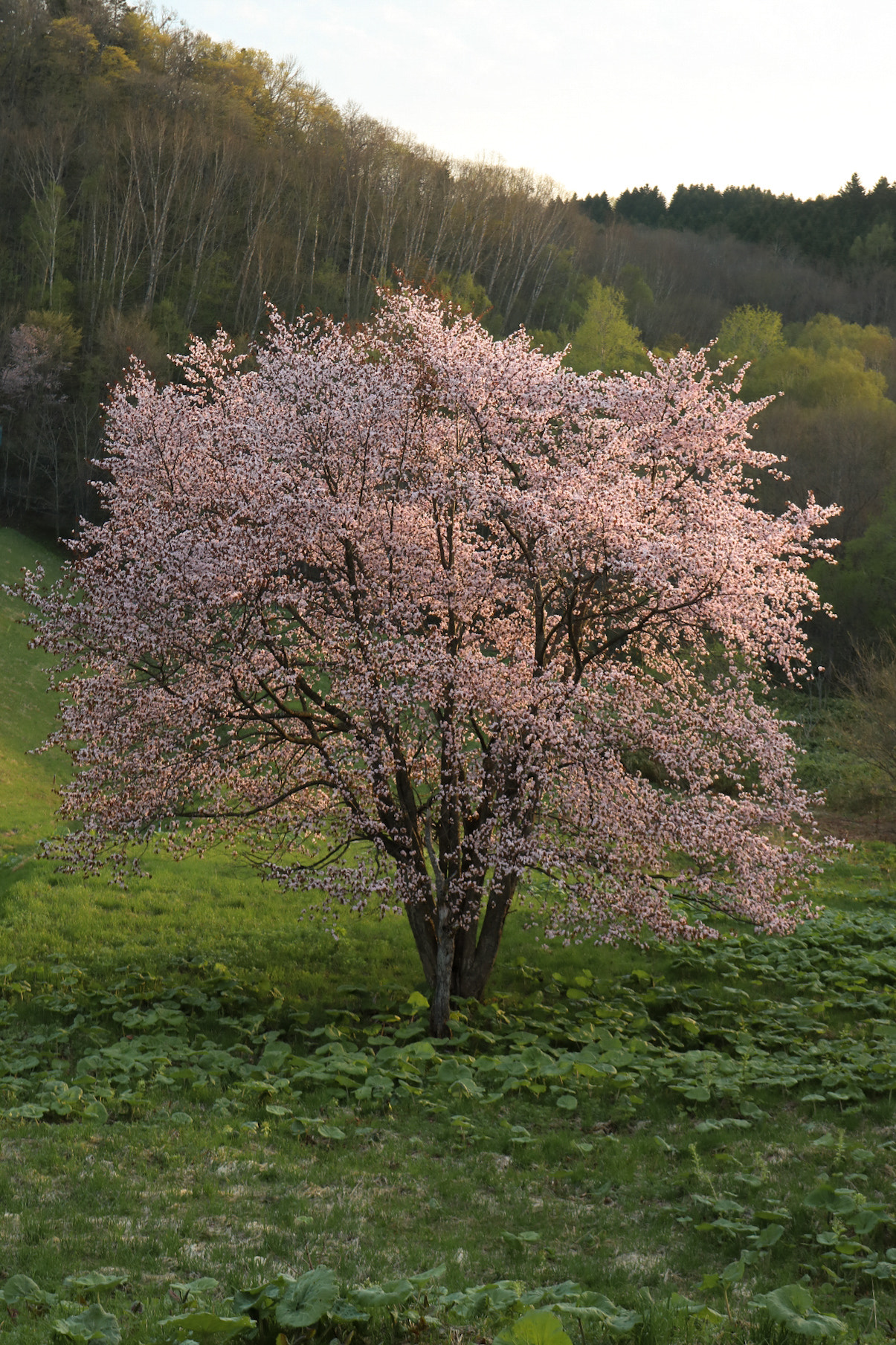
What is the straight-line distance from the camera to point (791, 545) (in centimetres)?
1284

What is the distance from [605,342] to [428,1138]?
55297 mm

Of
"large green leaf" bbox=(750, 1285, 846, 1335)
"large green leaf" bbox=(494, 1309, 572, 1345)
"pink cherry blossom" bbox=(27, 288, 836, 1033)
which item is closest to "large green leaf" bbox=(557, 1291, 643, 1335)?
"large green leaf" bbox=(494, 1309, 572, 1345)

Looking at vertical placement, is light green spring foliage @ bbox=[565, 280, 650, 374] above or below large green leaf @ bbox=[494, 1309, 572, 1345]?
above

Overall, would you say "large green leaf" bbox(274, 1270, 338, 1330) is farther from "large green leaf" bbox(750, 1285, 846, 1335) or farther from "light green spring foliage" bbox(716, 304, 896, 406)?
"light green spring foliage" bbox(716, 304, 896, 406)

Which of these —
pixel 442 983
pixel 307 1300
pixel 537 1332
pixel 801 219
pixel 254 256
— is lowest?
pixel 442 983

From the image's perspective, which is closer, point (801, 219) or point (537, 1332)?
point (537, 1332)

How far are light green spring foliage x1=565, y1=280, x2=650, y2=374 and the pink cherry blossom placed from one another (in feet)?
148

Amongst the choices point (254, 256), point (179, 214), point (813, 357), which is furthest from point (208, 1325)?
point (813, 357)

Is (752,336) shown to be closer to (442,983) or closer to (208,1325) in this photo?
(442,983)

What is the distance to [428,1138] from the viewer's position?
8.65m

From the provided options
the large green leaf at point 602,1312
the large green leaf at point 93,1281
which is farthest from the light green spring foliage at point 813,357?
the large green leaf at point 93,1281

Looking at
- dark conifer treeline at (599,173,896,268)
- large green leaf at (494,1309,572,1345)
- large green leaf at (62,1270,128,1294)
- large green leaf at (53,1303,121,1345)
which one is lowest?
large green leaf at (62,1270,128,1294)

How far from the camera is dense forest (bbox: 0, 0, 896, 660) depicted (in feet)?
169

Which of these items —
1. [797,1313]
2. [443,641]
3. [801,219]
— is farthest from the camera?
[801,219]
